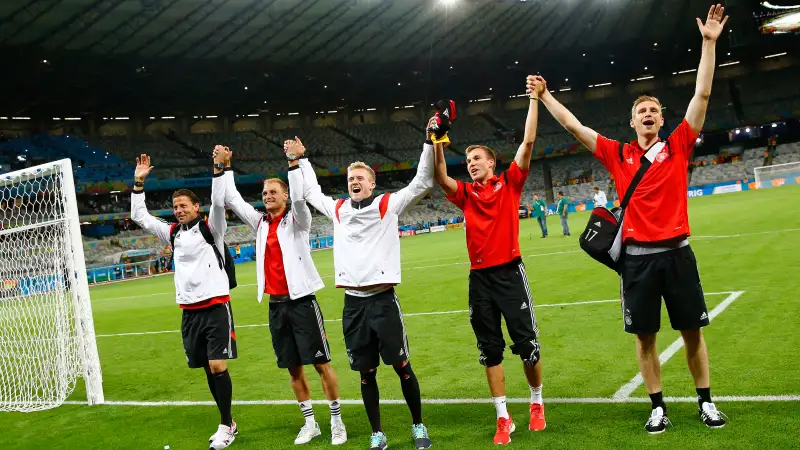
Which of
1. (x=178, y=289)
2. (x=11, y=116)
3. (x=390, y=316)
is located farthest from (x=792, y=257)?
(x=11, y=116)

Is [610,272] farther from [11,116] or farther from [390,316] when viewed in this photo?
[11,116]

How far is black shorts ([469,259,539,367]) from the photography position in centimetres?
471

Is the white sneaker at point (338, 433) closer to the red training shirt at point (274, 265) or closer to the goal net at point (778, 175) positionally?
the red training shirt at point (274, 265)

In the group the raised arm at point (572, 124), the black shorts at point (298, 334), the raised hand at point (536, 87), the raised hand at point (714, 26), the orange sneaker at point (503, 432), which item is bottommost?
the orange sneaker at point (503, 432)

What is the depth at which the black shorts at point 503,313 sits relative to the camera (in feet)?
15.4

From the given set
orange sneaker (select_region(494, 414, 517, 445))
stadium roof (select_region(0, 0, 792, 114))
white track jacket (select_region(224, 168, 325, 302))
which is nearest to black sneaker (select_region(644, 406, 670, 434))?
orange sneaker (select_region(494, 414, 517, 445))

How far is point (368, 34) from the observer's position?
4178cm

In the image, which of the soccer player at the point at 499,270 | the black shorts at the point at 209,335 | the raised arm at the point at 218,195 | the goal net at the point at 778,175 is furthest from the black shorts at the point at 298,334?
the goal net at the point at 778,175

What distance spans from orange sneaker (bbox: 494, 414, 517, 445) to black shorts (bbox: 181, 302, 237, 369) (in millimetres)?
2442

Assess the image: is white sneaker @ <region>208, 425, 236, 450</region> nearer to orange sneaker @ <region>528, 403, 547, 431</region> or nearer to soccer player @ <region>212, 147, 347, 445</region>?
soccer player @ <region>212, 147, 347, 445</region>

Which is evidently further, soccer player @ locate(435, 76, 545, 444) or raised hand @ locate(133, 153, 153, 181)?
raised hand @ locate(133, 153, 153, 181)

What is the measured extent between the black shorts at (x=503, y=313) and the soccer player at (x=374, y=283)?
598 mm

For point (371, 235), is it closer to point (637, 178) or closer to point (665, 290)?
point (637, 178)

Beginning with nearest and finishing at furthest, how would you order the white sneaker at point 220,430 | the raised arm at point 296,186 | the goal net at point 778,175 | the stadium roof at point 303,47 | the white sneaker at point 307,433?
the raised arm at point 296,186 → the white sneaker at point 307,433 → the white sneaker at point 220,430 → the stadium roof at point 303,47 → the goal net at point 778,175
